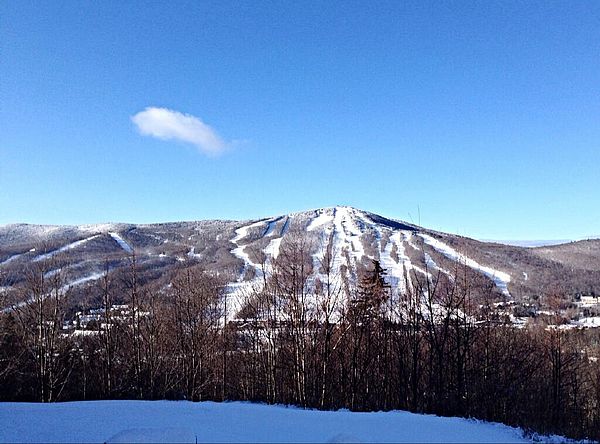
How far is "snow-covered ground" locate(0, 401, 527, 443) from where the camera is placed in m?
6.35

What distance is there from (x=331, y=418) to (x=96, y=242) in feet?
460

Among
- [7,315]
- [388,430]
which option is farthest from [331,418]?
[7,315]

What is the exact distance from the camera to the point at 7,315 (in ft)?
72.8

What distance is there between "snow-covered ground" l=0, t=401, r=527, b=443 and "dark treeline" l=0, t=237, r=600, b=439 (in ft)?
16.9

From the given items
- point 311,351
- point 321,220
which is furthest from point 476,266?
point 311,351

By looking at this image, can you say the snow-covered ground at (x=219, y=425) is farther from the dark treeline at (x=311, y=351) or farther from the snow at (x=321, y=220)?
the snow at (x=321, y=220)

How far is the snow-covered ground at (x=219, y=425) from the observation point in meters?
6.35

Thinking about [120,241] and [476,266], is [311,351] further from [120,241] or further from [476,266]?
[120,241]

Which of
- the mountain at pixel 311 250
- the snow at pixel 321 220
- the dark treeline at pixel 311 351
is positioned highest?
the snow at pixel 321 220

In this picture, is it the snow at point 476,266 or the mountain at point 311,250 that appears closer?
the mountain at point 311,250

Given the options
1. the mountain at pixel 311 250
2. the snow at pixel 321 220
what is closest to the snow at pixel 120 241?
the mountain at pixel 311 250

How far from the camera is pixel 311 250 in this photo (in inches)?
3164

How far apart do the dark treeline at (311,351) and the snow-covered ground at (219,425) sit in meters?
5.16

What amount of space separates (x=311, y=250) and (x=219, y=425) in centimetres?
7351
